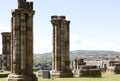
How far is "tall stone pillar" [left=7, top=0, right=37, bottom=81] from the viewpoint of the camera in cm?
2391

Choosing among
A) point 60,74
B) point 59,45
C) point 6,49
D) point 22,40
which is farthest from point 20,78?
point 6,49

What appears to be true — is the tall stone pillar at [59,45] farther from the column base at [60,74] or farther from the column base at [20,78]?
the column base at [20,78]

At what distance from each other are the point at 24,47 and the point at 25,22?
163 cm

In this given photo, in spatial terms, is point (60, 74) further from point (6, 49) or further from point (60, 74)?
point (6, 49)

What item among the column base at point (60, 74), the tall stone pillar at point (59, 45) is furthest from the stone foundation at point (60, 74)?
the tall stone pillar at point (59, 45)

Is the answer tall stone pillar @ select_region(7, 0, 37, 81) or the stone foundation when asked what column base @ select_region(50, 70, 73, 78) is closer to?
the stone foundation

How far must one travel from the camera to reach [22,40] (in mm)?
23875

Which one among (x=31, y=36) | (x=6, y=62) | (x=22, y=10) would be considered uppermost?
(x=22, y=10)

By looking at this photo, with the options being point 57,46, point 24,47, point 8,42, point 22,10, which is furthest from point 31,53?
point 8,42

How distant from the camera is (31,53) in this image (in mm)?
24219

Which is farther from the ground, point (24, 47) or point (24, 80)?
point (24, 47)

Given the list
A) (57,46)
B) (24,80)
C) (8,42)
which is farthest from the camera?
(8,42)

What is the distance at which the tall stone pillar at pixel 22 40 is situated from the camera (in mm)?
23906

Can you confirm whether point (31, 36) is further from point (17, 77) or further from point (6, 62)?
point (6, 62)
